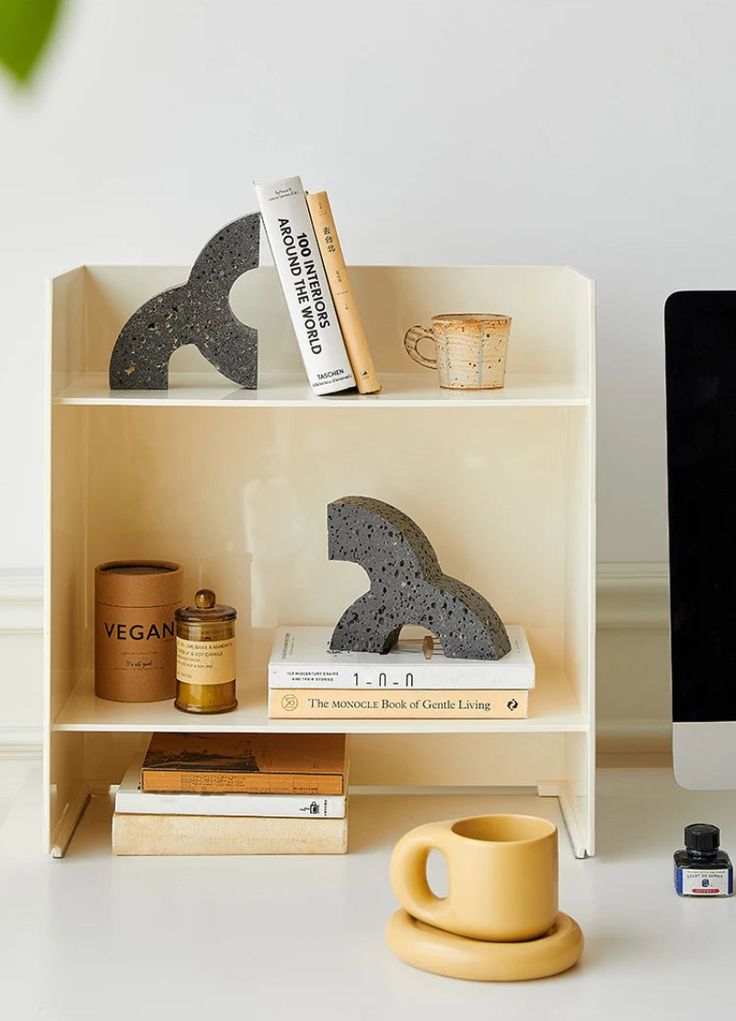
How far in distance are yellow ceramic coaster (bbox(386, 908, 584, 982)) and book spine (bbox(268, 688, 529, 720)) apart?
11.1 inches

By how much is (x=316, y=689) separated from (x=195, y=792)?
150 millimetres

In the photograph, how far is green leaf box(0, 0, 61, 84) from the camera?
137 millimetres

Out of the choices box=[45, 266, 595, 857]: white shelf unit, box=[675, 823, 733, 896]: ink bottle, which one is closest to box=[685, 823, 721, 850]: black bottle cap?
box=[675, 823, 733, 896]: ink bottle

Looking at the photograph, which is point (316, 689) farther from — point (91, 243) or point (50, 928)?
point (91, 243)

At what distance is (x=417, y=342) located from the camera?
129 cm

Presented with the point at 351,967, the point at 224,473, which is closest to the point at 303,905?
the point at 351,967

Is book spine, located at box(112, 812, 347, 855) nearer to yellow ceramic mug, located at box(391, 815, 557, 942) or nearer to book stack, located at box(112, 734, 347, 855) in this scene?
book stack, located at box(112, 734, 347, 855)

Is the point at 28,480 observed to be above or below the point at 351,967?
above

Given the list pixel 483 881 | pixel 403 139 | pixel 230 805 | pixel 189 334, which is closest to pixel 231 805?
pixel 230 805

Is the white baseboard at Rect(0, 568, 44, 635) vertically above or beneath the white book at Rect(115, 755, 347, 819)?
above

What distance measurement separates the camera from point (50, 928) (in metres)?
0.97

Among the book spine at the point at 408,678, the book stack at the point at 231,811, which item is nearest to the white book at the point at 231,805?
the book stack at the point at 231,811

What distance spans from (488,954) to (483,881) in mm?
55

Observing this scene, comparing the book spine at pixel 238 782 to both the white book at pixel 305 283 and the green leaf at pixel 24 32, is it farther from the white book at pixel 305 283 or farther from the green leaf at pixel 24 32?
the green leaf at pixel 24 32
